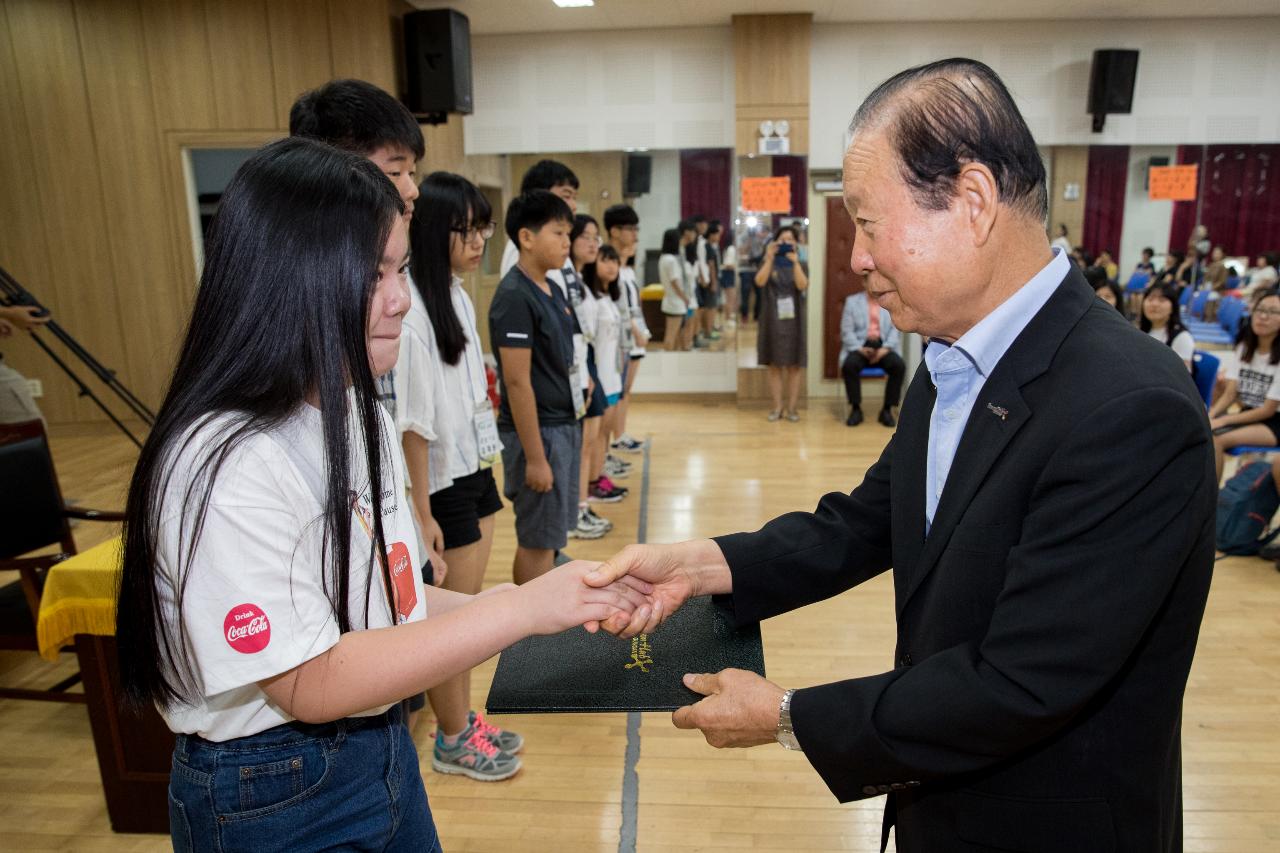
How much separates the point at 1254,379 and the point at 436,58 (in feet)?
18.9

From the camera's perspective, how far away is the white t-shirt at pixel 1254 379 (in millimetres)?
4461

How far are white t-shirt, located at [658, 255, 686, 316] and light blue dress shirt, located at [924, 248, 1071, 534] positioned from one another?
22.8ft

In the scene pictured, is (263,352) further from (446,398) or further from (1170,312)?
(1170,312)

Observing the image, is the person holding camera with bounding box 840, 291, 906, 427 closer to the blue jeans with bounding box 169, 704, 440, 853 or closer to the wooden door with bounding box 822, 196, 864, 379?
the wooden door with bounding box 822, 196, 864, 379

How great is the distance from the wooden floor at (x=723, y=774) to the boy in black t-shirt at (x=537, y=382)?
63cm

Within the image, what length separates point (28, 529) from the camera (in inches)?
109

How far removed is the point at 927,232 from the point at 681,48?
289 inches

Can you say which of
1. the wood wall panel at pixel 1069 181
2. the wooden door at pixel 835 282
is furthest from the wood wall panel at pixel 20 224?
the wood wall panel at pixel 1069 181

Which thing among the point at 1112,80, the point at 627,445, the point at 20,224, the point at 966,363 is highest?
the point at 1112,80

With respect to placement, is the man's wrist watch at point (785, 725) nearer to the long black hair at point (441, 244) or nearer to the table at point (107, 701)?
the long black hair at point (441, 244)

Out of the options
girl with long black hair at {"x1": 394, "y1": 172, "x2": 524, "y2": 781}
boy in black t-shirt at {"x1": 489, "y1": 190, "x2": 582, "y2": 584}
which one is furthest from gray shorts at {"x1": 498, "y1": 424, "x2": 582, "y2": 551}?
girl with long black hair at {"x1": 394, "y1": 172, "x2": 524, "y2": 781}

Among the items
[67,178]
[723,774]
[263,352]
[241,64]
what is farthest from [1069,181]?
[67,178]

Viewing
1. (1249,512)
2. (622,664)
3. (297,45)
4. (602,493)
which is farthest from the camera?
(297,45)

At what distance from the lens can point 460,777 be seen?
8.27 ft
